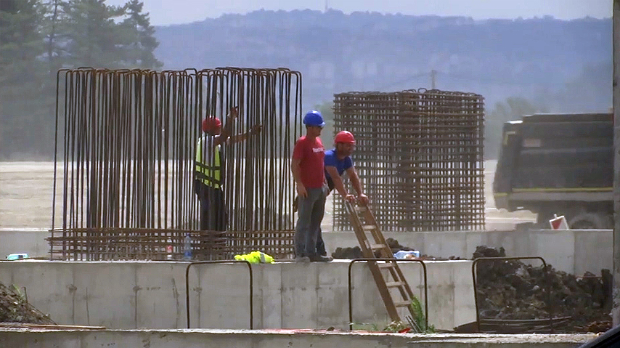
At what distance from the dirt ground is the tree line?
147 inches

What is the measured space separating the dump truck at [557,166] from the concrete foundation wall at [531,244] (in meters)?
9.04

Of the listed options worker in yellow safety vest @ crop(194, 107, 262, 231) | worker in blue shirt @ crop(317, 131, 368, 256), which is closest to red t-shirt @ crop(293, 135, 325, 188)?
worker in blue shirt @ crop(317, 131, 368, 256)

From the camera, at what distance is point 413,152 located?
19531mm

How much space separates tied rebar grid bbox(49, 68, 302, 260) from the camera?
13.4 m

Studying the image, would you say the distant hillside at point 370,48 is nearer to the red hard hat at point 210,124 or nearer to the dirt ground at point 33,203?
the dirt ground at point 33,203

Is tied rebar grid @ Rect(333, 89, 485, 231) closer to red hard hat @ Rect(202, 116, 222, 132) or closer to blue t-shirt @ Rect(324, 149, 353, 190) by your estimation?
blue t-shirt @ Rect(324, 149, 353, 190)

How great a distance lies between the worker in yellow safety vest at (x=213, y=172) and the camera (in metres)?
13.4

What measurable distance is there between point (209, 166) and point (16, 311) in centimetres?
378

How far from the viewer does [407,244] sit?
59.4ft

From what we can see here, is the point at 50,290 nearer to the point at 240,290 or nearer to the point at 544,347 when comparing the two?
the point at 240,290

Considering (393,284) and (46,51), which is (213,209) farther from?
(46,51)

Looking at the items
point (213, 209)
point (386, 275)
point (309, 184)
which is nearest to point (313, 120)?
point (309, 184)

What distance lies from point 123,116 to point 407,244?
20.1ft

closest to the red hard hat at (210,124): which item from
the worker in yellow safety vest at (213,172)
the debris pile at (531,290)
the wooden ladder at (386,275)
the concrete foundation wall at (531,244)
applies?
the worker in yellow safety vest at (213,172)
